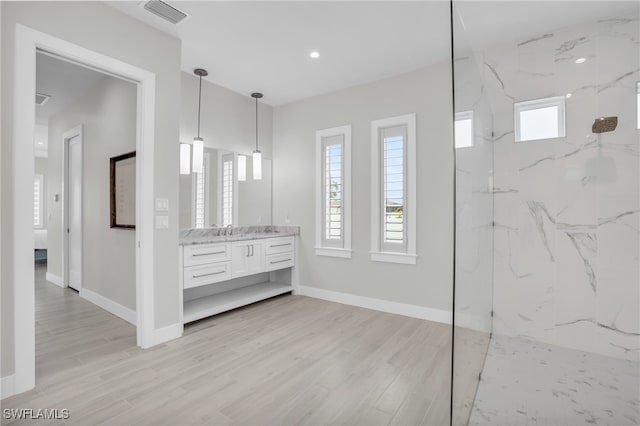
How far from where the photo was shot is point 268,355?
254 centimetres

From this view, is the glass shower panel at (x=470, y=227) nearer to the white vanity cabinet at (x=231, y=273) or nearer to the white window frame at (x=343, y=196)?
the white window frame at (x=343, y=196)

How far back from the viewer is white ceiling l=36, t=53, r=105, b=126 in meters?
3.34

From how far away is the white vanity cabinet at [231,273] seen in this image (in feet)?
10.4

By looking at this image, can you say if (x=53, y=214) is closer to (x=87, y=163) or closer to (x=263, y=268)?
(x=87, y=163)

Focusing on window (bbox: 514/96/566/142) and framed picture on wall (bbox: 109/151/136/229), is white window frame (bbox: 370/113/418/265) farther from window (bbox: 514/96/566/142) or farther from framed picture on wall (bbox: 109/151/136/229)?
framed picture on wall (bbox: 109/151/136/229)

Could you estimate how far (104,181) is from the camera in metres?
3.76

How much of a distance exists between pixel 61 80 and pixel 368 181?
12.5ft

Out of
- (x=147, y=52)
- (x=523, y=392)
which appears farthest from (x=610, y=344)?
(x=147, y=52)

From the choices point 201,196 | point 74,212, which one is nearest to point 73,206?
point 74,212

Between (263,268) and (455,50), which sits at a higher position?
(455,50)

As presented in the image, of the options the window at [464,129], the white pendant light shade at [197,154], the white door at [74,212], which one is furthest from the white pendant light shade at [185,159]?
the window at [464,129]

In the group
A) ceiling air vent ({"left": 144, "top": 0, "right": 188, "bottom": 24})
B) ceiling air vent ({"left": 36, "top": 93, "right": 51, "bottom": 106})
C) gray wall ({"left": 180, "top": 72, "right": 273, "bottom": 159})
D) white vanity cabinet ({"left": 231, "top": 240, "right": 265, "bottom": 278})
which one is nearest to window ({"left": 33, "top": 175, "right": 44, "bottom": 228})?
ceiling air vent ({"left": 36, "top": 93, "right": 51, "bottom": 106})

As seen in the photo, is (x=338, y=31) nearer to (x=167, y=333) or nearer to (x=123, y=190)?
(x=123, y=190)

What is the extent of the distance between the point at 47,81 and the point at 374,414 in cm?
482
